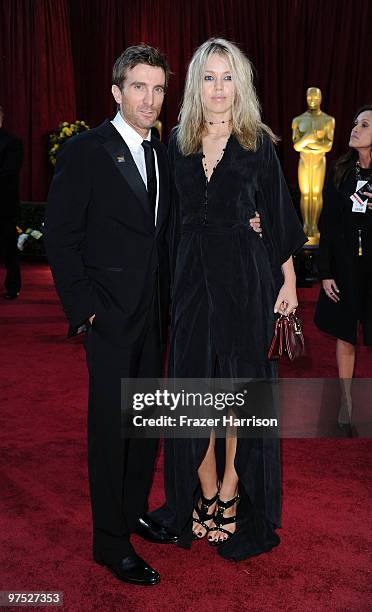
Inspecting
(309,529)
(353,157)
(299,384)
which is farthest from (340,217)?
(309,529)

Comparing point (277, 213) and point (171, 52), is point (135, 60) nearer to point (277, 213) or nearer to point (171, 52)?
point (277, 213)

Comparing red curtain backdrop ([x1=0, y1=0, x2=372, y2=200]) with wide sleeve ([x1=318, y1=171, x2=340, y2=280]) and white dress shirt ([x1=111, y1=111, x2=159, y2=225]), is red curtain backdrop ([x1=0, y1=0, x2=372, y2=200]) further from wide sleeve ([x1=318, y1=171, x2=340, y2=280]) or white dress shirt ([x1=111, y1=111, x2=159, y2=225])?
white dress shirt ([x1=111, y1=111, x2=159, y2=225])

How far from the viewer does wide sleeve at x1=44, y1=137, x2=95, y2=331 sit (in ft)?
7.93

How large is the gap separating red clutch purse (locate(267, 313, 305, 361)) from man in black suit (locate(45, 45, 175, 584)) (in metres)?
0.37

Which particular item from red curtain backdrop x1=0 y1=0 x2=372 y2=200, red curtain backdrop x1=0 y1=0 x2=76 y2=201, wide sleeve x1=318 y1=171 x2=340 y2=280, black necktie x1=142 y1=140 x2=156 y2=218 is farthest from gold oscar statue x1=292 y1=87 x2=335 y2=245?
black necktie x1=142 y1=140 x2=156 y2=218

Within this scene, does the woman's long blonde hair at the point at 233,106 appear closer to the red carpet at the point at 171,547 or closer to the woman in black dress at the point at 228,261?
the woman in black dress at the point at 228,261

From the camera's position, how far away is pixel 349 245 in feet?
12.9

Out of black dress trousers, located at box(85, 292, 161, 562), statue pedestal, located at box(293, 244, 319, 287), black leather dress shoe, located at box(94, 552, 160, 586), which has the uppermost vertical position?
black dress trousers, located at box(85, 292, 161, 562)

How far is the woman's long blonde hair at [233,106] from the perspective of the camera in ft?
8.44

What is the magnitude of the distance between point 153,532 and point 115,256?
1035 millimetres

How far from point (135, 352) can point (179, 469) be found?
498mm

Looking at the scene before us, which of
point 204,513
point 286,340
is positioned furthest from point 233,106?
point 204,513

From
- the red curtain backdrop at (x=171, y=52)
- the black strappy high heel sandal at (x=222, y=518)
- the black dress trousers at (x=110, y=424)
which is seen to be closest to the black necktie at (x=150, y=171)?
the black dress trousers at (x=110, y=424)

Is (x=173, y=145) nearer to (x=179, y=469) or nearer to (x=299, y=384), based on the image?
(x=179, y=469)
